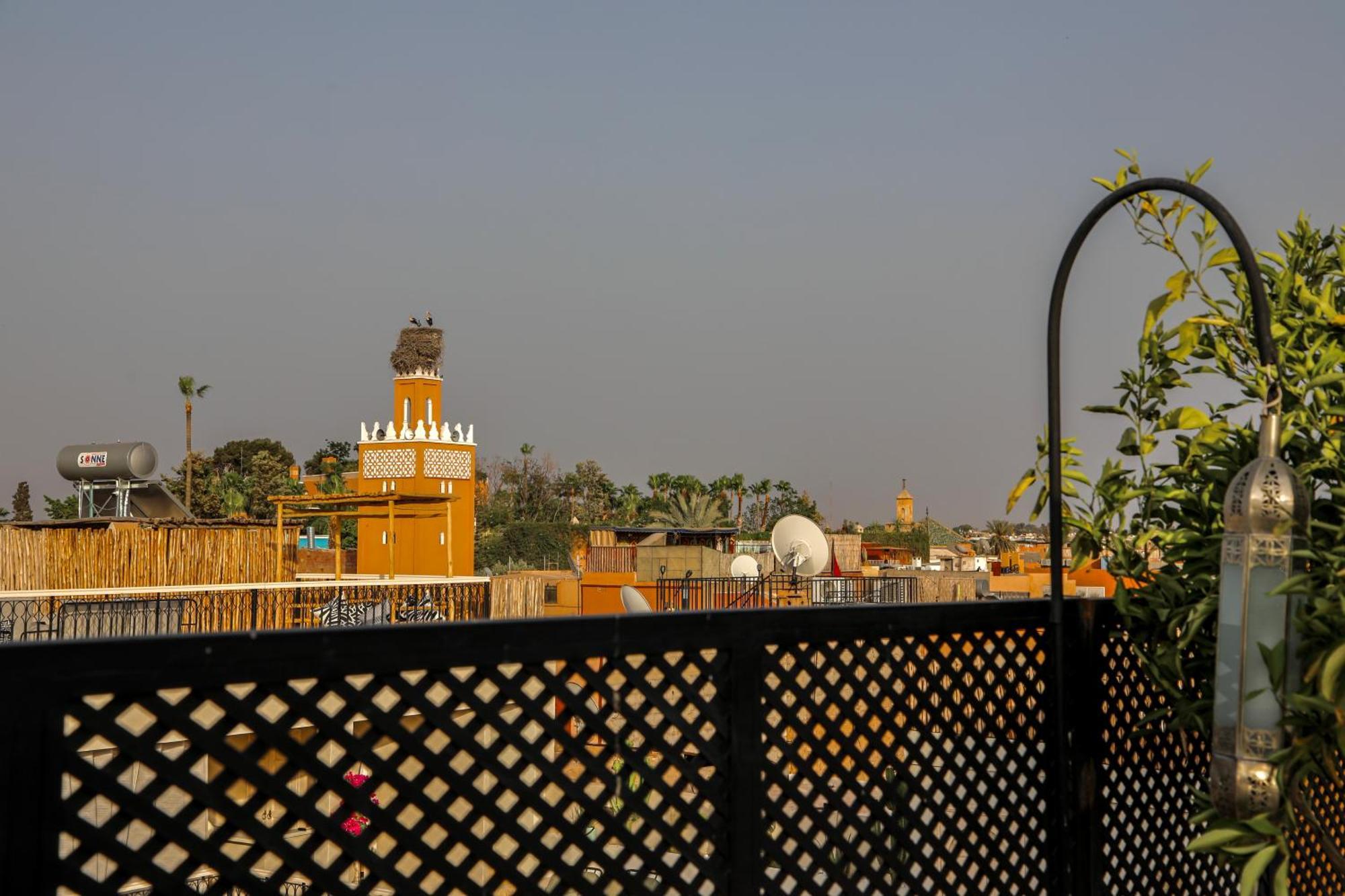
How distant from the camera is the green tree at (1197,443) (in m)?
3.29

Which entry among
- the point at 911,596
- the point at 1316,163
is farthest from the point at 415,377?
the point at 1316,163

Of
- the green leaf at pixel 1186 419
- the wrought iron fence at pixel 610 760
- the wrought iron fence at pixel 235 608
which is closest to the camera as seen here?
the wrought iron fence at pixel 610 760

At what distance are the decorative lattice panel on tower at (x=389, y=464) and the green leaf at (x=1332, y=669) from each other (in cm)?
3330

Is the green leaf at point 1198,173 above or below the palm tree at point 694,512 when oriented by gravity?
above

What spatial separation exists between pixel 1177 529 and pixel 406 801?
2508 mm

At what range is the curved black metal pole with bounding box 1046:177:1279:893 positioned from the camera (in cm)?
328

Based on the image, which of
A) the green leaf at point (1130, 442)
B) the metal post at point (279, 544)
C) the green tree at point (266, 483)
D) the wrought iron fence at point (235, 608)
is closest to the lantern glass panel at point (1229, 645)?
the green leaf at point (1130, 442)

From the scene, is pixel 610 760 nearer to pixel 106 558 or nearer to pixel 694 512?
pixel 106 558

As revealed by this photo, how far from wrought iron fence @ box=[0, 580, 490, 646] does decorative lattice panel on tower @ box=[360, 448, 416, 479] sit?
14983 mm

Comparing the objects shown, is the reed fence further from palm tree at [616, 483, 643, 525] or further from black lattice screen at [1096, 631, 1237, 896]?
palm tree at [616, 483, 643, 525]

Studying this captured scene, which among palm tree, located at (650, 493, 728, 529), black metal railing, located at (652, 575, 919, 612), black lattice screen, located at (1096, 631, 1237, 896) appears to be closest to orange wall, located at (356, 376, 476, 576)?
palm tree, located at (650, 493, 728, 529)

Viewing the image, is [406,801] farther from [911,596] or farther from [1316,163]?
[911,596]

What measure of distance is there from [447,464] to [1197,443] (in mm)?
32795

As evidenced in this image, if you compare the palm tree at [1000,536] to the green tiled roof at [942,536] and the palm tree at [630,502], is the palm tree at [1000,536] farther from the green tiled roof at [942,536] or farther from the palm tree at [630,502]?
the palm tree at [630,502]
